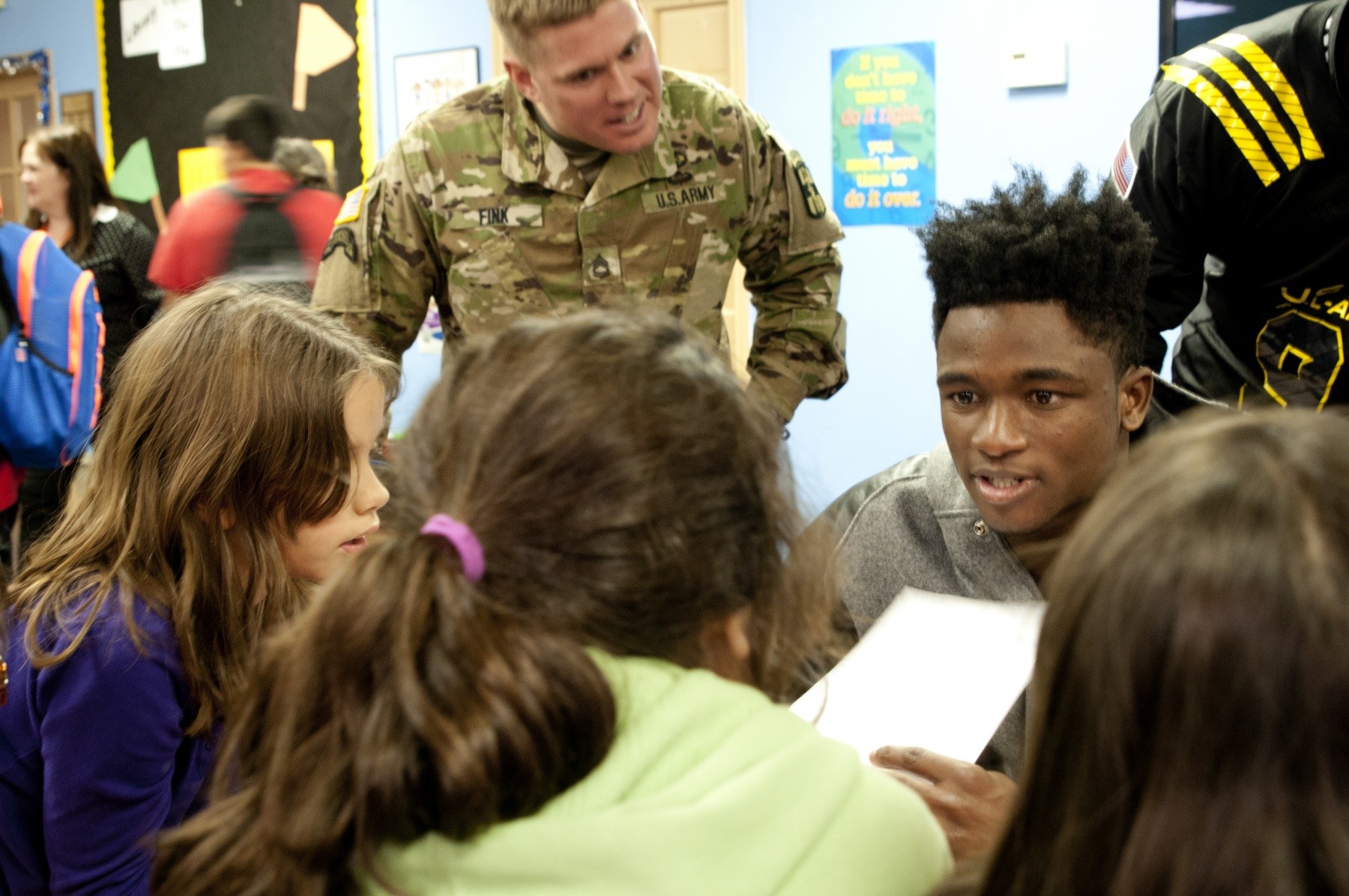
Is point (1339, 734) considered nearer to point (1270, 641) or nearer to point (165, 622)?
point (1270, 641)

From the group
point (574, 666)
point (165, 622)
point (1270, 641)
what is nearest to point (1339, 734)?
point (1270, 641)

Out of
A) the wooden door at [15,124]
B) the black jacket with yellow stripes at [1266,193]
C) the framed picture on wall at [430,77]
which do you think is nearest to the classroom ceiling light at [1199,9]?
the black jacket with yellow stripes at [1266,193]

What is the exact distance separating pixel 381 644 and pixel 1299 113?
151 cm

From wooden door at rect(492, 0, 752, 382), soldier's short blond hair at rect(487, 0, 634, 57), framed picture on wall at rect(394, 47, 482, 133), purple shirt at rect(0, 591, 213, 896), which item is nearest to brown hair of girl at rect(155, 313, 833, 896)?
purple shirt at rect(0, 591, 213, 896)

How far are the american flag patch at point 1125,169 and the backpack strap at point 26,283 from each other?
198 cm

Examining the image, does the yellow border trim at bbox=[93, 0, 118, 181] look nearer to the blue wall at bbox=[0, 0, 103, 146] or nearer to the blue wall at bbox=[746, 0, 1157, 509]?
the blue wall at bbox=[0, 0, 103, 146]

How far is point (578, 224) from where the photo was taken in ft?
6.27

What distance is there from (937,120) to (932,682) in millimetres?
2440

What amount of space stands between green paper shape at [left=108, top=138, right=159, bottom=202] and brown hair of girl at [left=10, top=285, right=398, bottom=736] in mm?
3797

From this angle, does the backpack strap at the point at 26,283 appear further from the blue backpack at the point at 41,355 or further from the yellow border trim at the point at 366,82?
the yellow border trim at the point at 366,82

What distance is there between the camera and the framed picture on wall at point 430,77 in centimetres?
386

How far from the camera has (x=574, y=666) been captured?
0.63 m

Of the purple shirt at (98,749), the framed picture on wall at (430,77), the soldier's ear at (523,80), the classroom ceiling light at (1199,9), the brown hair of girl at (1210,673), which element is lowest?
the purple shirt at (98,749)

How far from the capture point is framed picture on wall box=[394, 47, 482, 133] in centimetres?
386
